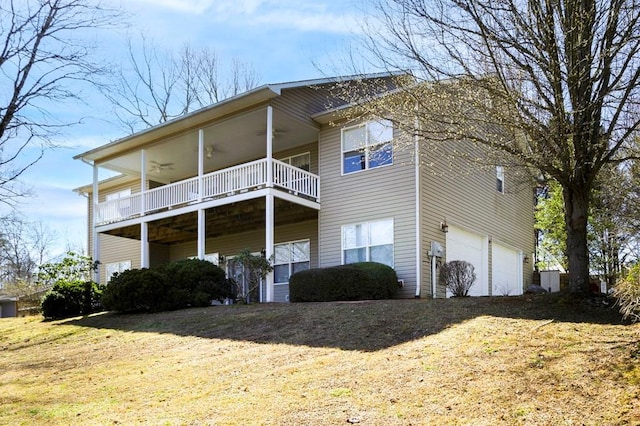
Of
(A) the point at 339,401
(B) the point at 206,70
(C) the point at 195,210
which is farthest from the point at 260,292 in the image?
(B) the point at 206,70

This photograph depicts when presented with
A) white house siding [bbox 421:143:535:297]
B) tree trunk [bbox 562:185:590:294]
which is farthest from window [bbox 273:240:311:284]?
tree trunk [bbox 562:185:590:294]

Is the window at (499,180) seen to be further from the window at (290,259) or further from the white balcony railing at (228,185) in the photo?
the window at (290,259)

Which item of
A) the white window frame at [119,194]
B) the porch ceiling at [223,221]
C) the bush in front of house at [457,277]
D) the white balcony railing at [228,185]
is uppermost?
the white window frame at [119,194]

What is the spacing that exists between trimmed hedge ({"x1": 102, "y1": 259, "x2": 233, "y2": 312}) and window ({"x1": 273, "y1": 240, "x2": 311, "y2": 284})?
116 inches

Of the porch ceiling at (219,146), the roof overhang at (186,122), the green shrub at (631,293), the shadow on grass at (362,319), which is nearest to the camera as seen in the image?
the green shrub at (631,293)

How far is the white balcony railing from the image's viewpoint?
17.2 m

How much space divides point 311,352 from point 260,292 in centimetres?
1078

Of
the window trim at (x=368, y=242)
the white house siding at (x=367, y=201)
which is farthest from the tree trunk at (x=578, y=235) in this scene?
the window trim at (x=368, y=242)

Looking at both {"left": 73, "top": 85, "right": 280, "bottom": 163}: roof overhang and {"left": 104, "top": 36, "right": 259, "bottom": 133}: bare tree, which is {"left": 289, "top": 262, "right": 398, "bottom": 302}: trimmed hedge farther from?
{"left": 104, "top": 36, "right": 259, "bottom": 133}: bare tree

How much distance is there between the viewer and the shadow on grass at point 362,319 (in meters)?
9.43

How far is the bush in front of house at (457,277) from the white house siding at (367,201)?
36.7 inches

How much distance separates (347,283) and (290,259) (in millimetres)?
4950

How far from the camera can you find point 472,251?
61.1ft

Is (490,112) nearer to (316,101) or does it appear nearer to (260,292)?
(316,101)
